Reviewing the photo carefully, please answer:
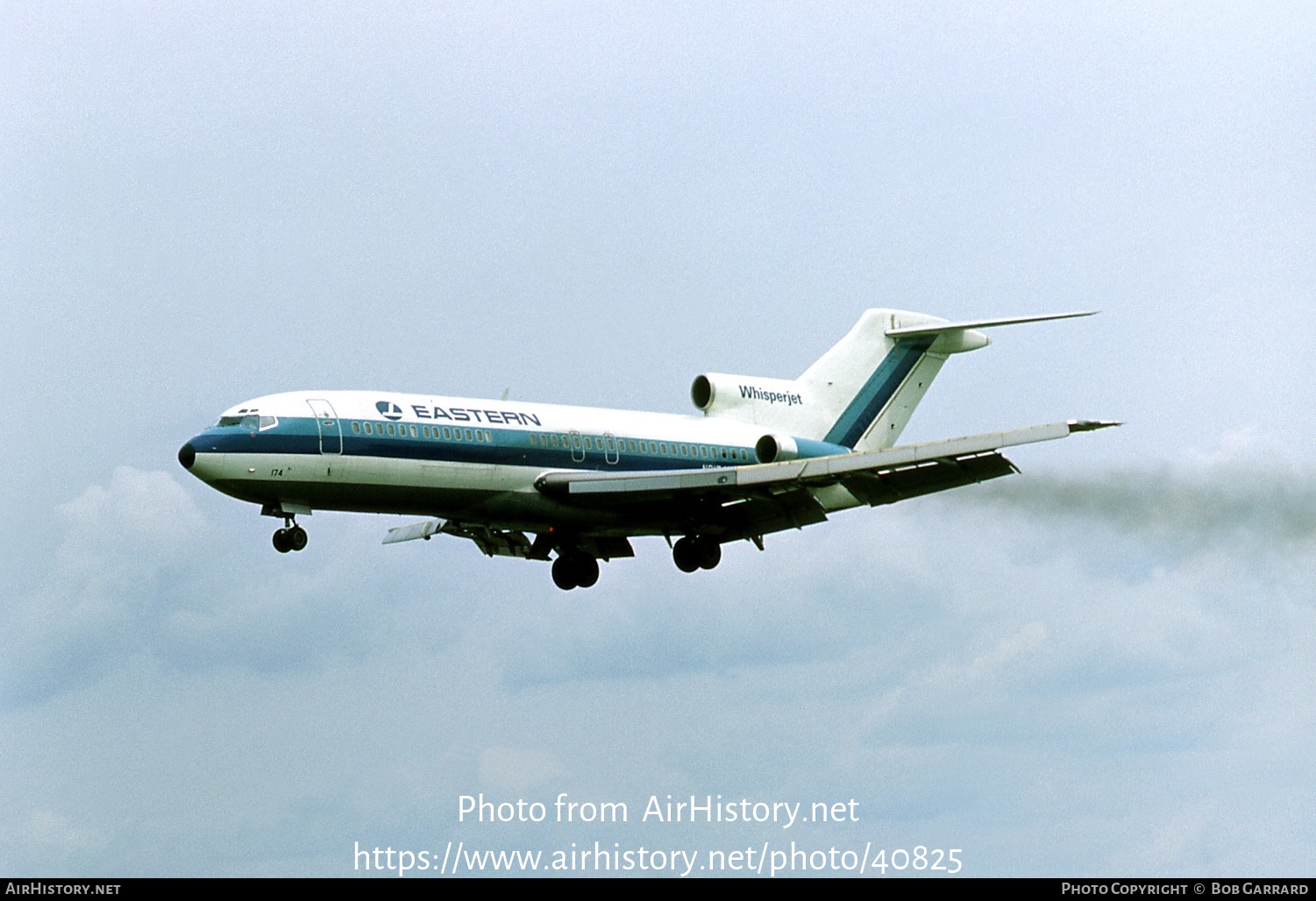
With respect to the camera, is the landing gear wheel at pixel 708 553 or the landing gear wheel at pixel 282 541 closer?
the landing gear wheel at pixel 282 541

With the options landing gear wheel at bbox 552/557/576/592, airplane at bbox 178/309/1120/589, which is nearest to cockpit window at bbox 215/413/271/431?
airplane at bbox 178/309/1120/589

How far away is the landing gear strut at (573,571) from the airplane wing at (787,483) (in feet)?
8.76

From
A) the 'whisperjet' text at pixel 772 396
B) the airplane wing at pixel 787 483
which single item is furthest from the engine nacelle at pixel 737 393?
the airplane wing at pixel 787 483

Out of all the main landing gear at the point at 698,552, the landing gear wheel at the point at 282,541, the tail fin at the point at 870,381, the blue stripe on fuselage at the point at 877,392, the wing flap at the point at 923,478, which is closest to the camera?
the landing gear wheel at the point at 282,541

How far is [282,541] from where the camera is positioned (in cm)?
3669

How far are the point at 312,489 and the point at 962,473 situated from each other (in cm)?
1294

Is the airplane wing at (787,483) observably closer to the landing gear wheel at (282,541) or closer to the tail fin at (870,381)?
the tail fin at (870,381)

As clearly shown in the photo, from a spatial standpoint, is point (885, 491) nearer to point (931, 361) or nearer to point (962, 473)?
point (962, 473)

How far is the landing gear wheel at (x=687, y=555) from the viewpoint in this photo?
1667 inches

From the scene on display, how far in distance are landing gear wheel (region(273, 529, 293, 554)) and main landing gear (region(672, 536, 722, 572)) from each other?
939 cm

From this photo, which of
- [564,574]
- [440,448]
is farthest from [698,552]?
[440,448]

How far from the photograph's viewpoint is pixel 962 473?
3956 centimetres

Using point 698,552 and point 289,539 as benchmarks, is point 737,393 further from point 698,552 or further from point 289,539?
point 289,539


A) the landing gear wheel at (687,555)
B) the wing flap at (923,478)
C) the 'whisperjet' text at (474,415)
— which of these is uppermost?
the 'whisperjet' text at (474,415)
